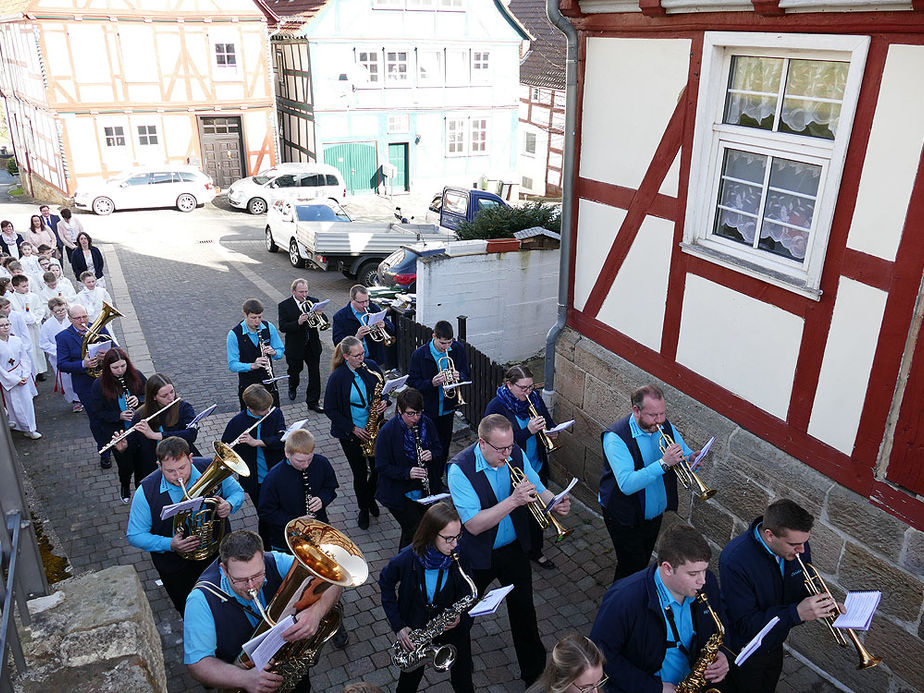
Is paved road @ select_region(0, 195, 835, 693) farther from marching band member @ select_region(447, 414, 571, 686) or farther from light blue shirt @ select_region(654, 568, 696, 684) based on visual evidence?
light blue shirt @ select_region(654, 568, 696, 684)

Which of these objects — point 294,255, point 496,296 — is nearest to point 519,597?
point 496,296

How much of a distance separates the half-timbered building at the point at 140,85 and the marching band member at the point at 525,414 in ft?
83.5

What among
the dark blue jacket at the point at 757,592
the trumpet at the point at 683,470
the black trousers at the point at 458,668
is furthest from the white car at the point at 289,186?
the dark blue jacket at the point at 757,592

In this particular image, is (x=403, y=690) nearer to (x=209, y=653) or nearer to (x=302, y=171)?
(x=209, y=653)

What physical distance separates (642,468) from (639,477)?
7.8 inches

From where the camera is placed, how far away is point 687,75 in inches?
244

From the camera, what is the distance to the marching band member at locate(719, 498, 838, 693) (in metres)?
4.18

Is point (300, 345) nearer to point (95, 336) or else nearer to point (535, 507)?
point (95, 336)

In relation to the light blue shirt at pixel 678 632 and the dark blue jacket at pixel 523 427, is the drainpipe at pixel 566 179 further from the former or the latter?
the light blue shirt at pixel 678 632

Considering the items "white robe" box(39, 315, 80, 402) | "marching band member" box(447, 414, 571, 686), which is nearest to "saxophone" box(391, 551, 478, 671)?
"marching band member" box(447, 414, 571, 686)

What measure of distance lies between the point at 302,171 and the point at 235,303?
36.2 ft

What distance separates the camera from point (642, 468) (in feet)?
18.1

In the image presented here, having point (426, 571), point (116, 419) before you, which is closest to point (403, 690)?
point (426, 571)

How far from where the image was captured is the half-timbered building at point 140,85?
25.4 metres
